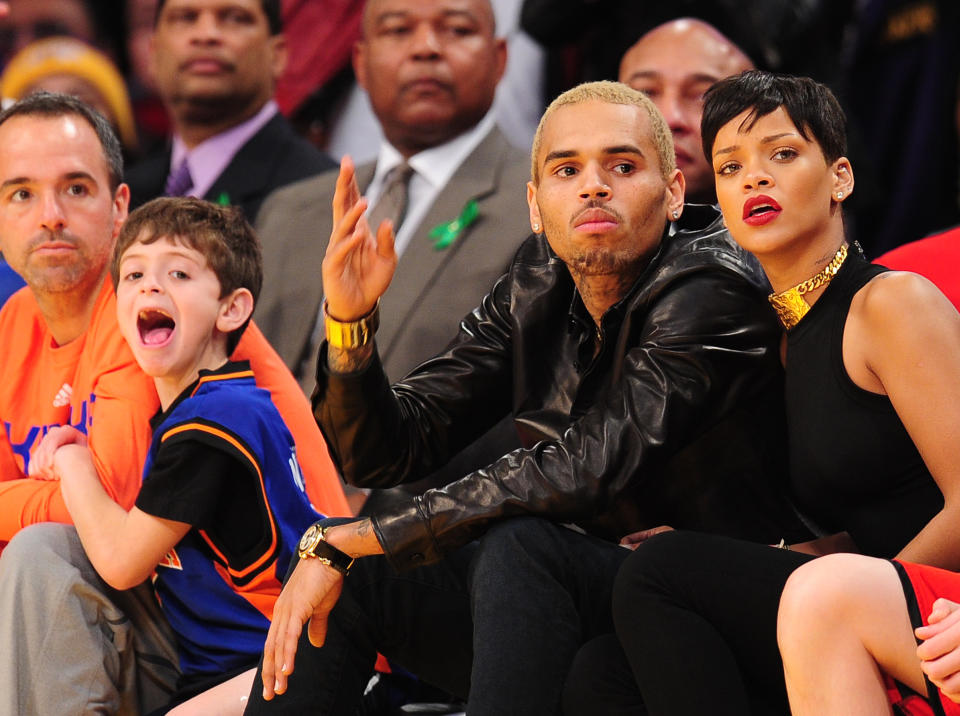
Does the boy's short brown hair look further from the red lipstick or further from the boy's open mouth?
the red lipstick

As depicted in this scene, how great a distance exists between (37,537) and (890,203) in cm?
258

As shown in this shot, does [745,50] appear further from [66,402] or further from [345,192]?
[66,402]

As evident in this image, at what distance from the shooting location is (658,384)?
7.24ft

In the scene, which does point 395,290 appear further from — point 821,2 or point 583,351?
point 821,2

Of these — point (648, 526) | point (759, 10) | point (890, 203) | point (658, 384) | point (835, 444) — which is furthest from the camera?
point (890, 203)

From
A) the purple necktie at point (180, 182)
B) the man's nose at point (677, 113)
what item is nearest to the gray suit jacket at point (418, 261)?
the man's nose at point (677, 113)

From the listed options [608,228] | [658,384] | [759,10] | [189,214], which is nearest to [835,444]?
[658,384]

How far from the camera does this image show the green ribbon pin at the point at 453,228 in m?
3.37

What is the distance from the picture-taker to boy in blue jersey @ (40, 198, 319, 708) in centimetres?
240

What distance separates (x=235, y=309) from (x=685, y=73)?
4.42 feet

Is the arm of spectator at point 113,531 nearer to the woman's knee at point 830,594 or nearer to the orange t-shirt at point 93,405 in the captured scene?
the orange t-shirt at point 93,405

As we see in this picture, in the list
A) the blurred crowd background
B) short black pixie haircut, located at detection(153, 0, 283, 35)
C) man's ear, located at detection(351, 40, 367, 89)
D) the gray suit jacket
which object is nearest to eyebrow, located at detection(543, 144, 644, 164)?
the gray suit jacket

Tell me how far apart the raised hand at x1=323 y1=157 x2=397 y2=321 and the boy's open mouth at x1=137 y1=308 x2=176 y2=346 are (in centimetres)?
39

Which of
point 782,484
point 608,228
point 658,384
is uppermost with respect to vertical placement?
point 608,228
